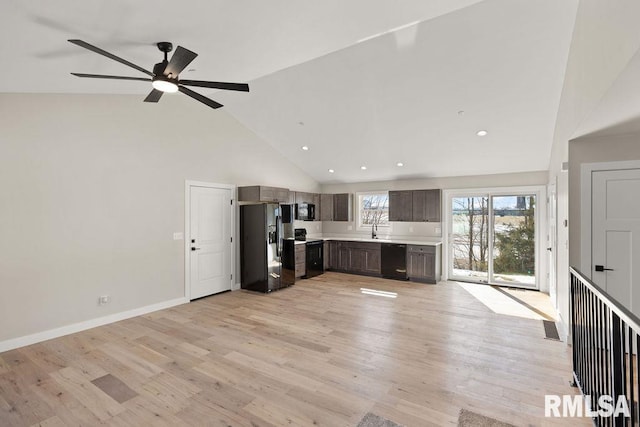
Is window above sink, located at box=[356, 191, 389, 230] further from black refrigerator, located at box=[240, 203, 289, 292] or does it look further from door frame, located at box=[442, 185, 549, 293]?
black refrigerator, located at box=[240, 203, 289, 292]

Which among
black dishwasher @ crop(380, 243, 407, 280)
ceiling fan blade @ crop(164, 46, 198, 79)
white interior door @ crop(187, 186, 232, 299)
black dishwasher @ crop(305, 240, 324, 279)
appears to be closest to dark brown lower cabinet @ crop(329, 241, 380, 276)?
black dishwasher @ crop(380, 243, 407, 280)

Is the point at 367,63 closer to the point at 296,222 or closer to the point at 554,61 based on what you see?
the point at 554,61

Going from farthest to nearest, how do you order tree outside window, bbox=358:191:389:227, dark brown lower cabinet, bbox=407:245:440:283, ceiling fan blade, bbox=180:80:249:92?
tree outside window, bbox=358:191:389:227 < dark brown lower cabinet, bbox=407:245:440:283 < ceiling fan blade, bbox=180:80:249:92

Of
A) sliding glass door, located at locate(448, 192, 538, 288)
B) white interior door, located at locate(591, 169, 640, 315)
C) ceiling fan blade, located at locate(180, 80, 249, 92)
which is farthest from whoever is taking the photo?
sliding glass door, located at locate(448, 192, 538, 288)

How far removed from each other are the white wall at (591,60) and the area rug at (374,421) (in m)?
2.57

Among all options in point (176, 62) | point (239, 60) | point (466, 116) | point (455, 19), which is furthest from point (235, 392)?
point (466, 116)

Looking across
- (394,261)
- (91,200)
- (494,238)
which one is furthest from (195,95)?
(494,238)

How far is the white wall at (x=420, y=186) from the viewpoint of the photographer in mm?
6141

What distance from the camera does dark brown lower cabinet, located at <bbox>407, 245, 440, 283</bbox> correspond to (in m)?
6.45

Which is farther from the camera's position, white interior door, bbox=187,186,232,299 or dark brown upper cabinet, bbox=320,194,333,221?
dark brown upper cabinet, bbox=320,194,333,221

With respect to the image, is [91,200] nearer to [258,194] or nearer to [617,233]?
[258,194]

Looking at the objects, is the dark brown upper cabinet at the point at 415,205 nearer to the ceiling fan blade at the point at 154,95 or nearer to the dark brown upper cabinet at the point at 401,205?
the dark brown upper cabinet at the point at 401,205

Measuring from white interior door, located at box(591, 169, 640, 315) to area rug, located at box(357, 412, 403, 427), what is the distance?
2657 mm

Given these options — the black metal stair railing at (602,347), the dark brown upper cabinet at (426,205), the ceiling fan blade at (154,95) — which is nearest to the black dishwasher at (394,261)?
the dark brown upper cabinet at (426,205)
